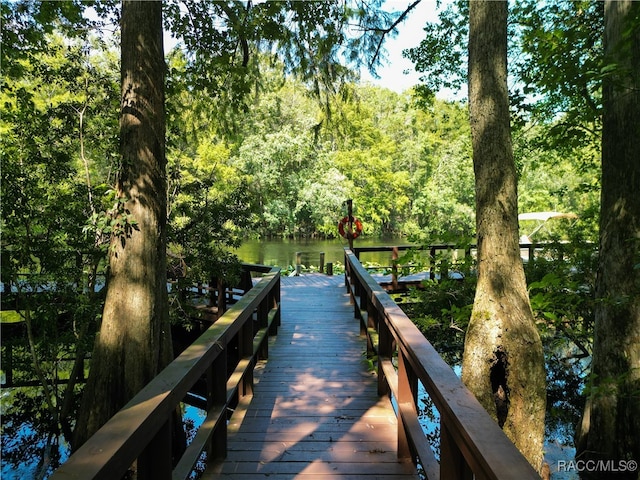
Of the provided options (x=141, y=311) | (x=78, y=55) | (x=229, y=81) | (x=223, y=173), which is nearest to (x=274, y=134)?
(x=223, y=173)

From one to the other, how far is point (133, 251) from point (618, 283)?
203 inches

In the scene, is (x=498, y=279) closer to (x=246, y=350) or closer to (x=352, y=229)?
(x=246, y=350)

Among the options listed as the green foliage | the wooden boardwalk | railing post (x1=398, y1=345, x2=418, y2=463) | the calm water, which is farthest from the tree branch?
the calm water

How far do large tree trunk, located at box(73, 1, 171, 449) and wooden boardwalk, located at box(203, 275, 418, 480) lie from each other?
1258 millimetres

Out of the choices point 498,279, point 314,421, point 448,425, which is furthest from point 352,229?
point 448,425

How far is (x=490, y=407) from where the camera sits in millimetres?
4375

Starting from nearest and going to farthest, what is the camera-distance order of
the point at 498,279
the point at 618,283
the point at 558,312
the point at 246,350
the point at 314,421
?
the point at 314,421
the point at 246,350
the point at 498,279
the point at 618,283
the point at 558,312

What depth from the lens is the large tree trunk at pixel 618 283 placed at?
483cm

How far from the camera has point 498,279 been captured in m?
4.62

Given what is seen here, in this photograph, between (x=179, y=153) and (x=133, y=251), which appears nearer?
(x=133, y=251)

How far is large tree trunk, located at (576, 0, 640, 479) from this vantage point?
15.8ft

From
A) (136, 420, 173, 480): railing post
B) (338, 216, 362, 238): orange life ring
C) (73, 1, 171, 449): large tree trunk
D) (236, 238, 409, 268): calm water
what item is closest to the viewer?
(136, 420, 173, 480): railing post

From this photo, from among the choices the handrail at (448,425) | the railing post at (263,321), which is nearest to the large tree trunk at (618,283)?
the handrail at (448,425)

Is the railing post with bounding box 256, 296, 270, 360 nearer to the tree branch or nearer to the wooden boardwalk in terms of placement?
the wooden boardwalk
